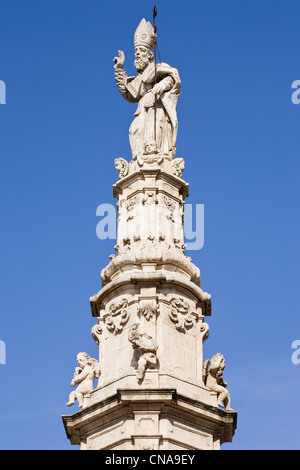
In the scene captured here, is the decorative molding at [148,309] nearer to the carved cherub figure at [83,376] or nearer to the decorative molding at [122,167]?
the carved cherub figure at [83,376]

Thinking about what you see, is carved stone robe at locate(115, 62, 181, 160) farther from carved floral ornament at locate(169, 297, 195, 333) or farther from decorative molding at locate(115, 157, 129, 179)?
carved floral ornament at locate(169, 297, 195, 333)

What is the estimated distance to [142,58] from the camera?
1336 inches

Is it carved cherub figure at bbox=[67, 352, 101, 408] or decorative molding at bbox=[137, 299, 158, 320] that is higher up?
decorative molding at bbox=[137, 299, 158, 320]

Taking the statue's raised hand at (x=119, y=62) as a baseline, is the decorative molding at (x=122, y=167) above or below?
below

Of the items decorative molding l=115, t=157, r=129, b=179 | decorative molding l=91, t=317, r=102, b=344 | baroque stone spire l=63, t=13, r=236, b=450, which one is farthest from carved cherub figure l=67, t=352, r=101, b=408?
decorative molding l=115, t=157, r=129, b=179

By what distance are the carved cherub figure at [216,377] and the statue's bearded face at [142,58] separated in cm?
754

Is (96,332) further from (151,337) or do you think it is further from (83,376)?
(151,337)

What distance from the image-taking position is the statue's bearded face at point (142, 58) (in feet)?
111

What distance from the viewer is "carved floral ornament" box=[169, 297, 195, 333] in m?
30.0

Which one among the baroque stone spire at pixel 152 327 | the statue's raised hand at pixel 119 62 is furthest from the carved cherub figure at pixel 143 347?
the statue's raised hand at pixel 119 62

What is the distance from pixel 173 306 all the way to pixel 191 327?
63 cm

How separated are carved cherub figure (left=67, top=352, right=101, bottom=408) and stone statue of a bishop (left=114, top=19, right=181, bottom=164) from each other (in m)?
4.75
